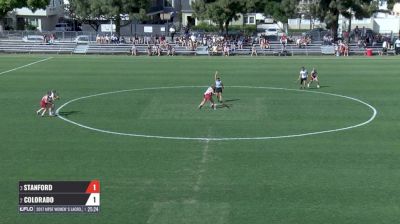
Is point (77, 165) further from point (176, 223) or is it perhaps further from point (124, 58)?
point (124, 58)

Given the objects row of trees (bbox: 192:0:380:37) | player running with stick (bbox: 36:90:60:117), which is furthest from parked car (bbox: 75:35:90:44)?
player running with stick (bbox: 36:90:60:117)

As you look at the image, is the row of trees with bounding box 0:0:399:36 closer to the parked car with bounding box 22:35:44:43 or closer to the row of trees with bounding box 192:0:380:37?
the row of trees with bounding box 192:0:380:37

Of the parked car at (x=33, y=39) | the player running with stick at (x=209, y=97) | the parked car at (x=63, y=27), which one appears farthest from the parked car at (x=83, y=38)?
the player running with stick at (x=209, y=97)

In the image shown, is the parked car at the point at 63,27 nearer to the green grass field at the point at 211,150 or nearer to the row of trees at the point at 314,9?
the row of trees at the point at 314,9

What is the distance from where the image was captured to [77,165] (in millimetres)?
22469

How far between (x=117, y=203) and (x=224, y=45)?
4675cm

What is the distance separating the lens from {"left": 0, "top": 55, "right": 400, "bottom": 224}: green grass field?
18125 millimetres

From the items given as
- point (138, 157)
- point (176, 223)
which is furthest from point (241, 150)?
point (176, 223)
